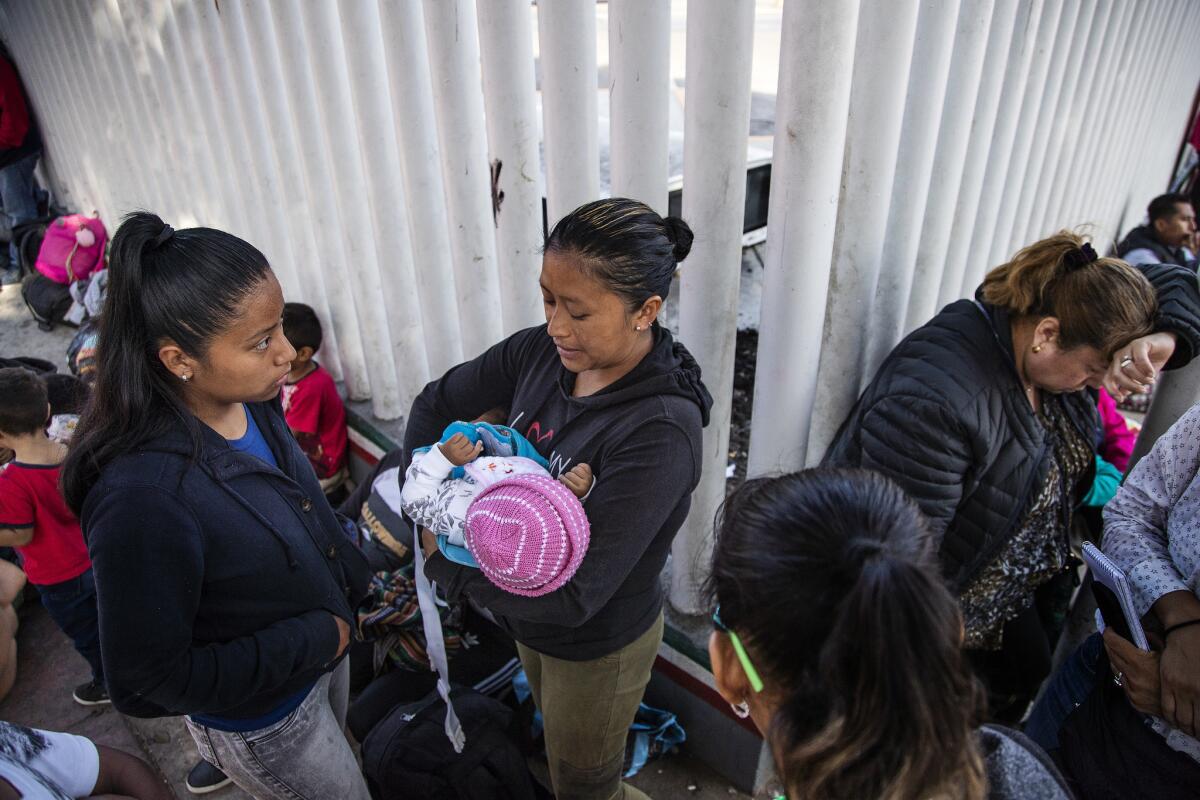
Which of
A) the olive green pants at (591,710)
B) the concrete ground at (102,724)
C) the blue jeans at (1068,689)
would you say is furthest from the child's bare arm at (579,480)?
the concrete ground at (102,724)

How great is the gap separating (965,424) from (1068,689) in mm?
713

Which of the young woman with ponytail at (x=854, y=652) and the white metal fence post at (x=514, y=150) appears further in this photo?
the white metal fence post at (x=514, y=150)

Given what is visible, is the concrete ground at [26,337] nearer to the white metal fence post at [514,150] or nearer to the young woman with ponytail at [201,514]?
the white metal fence post at [514,150]

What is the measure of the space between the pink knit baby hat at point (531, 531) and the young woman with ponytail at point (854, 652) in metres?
0.46

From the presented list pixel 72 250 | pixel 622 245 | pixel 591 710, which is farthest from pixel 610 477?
pixel 72 250

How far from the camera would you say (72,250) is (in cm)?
569

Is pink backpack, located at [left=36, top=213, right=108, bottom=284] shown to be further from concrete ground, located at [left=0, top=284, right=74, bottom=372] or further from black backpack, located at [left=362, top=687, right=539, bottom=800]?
black backpack, located at [left=362, top=687, right=539, bottom=800]

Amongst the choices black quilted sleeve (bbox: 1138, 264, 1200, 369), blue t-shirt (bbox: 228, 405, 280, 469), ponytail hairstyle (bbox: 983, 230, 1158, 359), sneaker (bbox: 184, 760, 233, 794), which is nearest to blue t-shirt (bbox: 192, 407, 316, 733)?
blue t-shirt (bbox: 228, 405, 280, 469)

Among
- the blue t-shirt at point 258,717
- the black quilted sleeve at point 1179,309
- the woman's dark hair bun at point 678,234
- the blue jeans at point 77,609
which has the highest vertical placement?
the woman's dark hair bun at point 678,234

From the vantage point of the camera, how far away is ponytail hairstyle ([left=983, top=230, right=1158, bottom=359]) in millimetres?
1810

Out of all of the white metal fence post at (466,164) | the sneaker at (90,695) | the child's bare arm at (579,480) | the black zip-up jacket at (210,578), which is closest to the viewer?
the black zip-up jacket at (210,578)

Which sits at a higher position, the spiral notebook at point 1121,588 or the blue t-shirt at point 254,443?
the blue t-shirt at point 254,443

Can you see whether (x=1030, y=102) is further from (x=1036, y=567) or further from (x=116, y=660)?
(x=116, y=660)

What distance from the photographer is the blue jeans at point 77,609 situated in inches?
104
